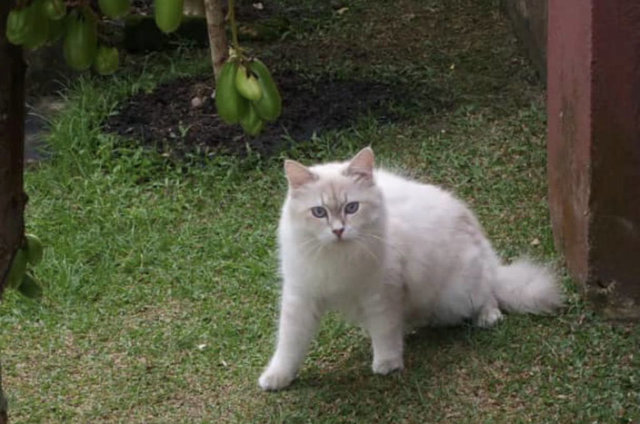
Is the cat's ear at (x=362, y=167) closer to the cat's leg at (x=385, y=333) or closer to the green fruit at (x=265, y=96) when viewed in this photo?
the cat's leg at (x=385, y=333)

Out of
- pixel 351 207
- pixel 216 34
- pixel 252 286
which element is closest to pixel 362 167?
pixel 351 207

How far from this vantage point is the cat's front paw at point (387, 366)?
460cm

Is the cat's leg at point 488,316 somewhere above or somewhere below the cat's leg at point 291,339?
below

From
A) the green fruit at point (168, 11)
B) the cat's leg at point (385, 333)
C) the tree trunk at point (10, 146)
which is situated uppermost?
the green fruit at point (168, 11)

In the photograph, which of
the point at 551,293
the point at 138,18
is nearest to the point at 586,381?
the point at 551,293

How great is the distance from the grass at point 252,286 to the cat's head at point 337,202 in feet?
2.07

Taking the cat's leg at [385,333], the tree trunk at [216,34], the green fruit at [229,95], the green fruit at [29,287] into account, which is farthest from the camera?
the tree trunk at [216,34]

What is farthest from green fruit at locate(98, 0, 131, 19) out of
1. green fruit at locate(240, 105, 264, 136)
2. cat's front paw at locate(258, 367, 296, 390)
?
cat's front paw at locate(258, 367, 296, 390)

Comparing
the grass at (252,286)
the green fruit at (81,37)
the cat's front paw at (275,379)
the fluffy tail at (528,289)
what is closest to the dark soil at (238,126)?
the grass at (252,286)

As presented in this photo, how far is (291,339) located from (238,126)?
2649 millimetres

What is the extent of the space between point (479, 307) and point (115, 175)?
253 centimetres

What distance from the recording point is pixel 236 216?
20.4ft

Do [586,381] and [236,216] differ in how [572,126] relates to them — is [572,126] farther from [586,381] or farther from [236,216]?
[236,216]

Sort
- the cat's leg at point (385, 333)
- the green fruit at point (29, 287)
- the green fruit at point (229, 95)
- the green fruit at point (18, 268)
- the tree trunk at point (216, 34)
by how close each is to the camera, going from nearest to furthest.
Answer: the green fruit at point (229, 95)
the green fruit at point (18, 268)
the green fruit at point (29, 287)
the cat's leg at point (385, 333)
the tree trunk at point (216, 34)
